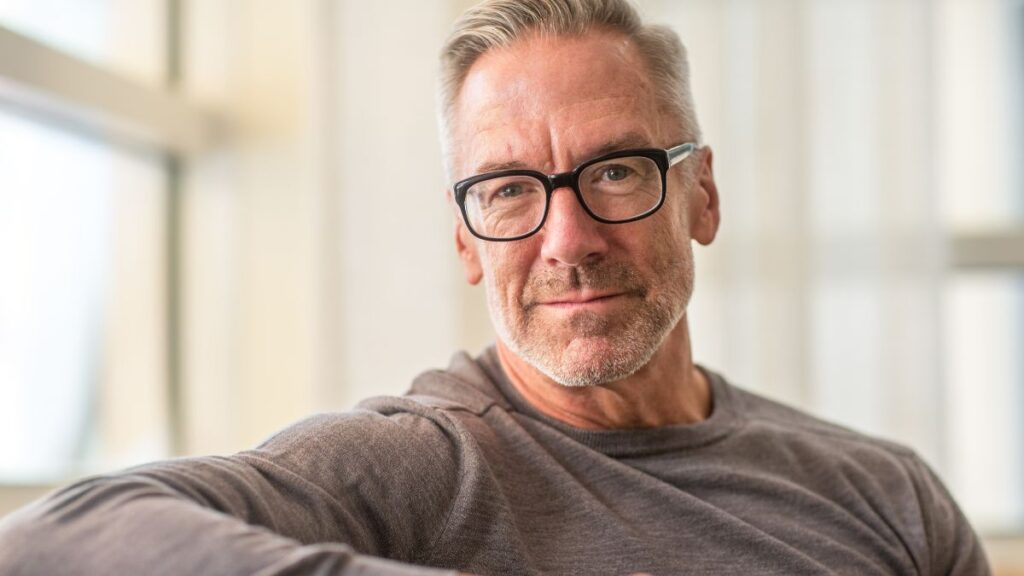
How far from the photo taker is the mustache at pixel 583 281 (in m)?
1.25

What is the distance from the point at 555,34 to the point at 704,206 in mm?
341

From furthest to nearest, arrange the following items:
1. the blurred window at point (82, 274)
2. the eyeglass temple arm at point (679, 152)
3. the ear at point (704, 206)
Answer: the blurred window at point (82, 274) → the ear at point (704, 206) → the eyeglass temple arm at point (679, 152)

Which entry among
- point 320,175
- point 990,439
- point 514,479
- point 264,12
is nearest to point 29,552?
point 514,479

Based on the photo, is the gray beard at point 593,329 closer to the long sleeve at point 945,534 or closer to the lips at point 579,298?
the lips at point 579,298

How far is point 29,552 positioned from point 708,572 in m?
0.71

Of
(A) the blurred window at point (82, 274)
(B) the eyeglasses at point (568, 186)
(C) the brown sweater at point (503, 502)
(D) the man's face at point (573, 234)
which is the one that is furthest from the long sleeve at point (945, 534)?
(A) the blurred window at point (82, 274)

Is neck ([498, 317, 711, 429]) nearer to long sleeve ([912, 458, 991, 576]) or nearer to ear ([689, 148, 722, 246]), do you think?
ear ([689, 148, 722, 246])

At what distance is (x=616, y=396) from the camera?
1354 millimetres

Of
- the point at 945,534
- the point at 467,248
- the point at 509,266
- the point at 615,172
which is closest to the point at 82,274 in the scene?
the point at 467,248

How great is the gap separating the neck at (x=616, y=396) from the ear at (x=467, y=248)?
10cm

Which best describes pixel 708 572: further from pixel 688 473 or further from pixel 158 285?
pixel 158 285

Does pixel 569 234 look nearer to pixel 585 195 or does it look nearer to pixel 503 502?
pixel 585 195

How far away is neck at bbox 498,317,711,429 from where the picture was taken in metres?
1.35

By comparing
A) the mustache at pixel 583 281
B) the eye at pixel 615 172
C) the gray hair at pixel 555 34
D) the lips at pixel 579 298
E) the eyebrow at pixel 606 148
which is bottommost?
the lips at pixel 579 298
